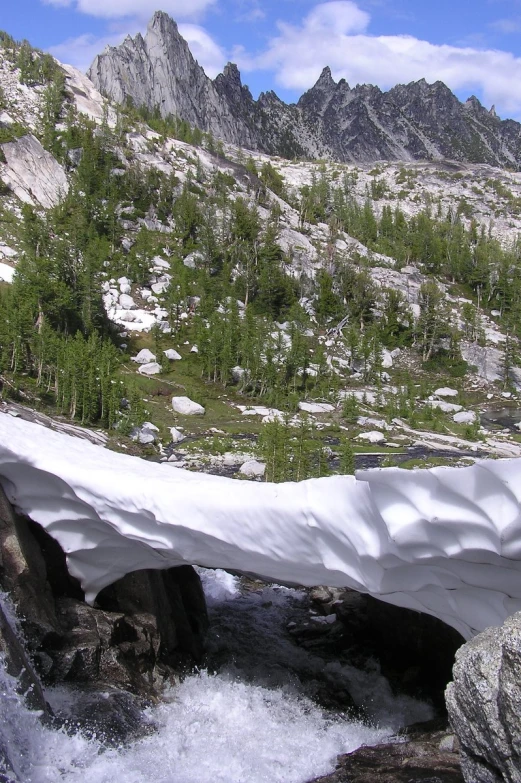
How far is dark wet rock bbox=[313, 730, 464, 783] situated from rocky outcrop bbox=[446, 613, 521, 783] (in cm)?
155

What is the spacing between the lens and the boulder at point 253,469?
36.2 m

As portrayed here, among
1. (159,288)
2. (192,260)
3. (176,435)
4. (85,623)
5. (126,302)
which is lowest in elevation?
(85,623)

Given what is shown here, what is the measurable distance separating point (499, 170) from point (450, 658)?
173447mm

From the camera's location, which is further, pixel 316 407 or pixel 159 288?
pixel 159 288

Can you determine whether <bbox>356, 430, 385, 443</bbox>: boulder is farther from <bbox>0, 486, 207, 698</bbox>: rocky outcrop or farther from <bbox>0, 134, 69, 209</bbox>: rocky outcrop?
<bbox>0, 134, 69, 209</bbox>: rocky outcrop

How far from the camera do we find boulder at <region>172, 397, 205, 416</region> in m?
48.7

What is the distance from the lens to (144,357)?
188 feet

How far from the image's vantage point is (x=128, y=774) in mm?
9250

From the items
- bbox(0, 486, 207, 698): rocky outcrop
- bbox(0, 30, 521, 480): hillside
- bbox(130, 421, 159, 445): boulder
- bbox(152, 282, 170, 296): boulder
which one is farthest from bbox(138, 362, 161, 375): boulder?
bbox(0, 486, 207, 698): rocky outcrop


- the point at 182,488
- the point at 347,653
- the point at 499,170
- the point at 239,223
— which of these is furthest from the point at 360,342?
the point at 499,170

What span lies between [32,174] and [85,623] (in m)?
77.8

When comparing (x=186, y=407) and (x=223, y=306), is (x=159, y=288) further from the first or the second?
(x=186, y=407)

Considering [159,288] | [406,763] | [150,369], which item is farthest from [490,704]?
[159,288]

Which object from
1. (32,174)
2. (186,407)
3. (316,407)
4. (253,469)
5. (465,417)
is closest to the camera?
(253,469)
